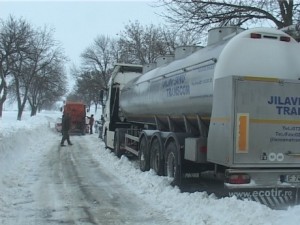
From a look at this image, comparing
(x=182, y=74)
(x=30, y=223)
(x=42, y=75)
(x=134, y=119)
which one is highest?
(x=42, y=75)

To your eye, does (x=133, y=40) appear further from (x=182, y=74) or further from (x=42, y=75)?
(x=182, y=74)

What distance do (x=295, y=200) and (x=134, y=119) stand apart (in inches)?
348

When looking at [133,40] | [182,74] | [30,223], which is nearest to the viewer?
[30,223]

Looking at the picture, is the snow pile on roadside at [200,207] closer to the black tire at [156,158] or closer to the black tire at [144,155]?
the black tire at [156,158]

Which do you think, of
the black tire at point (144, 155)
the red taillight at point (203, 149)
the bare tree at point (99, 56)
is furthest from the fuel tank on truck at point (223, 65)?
the bare tree at point (99, 56)

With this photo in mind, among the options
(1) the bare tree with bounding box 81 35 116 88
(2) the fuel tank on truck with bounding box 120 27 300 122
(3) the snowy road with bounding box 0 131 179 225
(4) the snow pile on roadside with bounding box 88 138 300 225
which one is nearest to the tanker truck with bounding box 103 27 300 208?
(2) the fuel tank on truck with bounding box 120 27 300 122

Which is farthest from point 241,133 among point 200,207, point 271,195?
point 200,207

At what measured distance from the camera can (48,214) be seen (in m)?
7.88

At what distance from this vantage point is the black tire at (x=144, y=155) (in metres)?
12.6

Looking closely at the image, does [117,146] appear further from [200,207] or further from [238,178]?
[238,178]

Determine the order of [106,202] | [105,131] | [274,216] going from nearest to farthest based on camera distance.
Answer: [274,216], [106,202], [105,131]

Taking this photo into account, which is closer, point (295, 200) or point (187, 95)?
point (295, 200)

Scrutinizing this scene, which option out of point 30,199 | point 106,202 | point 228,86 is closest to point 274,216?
point 228,86

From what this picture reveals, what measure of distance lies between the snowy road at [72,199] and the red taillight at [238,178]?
48.9 inches
